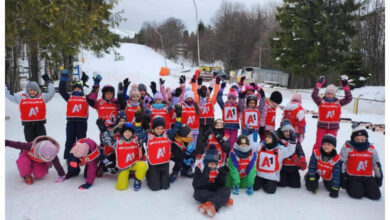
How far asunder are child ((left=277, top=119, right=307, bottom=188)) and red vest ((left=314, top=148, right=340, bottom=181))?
28 cm

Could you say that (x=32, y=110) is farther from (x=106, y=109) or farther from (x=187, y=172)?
(x=187, y=172)

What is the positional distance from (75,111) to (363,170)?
521 cm

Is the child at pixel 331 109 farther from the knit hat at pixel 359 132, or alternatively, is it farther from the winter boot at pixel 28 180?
the winter boot at pixel 28 180

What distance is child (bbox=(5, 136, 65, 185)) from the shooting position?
4312 mm

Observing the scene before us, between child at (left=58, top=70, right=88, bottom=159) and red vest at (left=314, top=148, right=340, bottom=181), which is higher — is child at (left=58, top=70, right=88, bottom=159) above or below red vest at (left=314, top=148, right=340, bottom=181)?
above

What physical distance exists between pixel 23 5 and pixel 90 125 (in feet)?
14.5

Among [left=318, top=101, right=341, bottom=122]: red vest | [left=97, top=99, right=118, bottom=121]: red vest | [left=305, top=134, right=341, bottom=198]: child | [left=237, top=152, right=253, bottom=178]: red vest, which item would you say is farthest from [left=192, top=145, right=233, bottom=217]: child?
[left=318, top=101, right=341, bottom=122]: red vest

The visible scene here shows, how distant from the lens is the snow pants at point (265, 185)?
168 inches

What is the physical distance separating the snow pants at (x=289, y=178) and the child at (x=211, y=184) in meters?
1.25

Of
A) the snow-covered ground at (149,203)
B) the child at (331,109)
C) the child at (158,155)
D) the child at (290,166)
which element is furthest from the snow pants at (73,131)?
the child at (331,109)

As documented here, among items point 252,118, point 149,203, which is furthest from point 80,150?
point 252,118

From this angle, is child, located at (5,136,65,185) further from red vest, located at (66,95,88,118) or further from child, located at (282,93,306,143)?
child, located at (282,93,306,143)

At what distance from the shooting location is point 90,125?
9.42 meters

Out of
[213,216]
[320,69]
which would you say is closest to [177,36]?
[320,69]
